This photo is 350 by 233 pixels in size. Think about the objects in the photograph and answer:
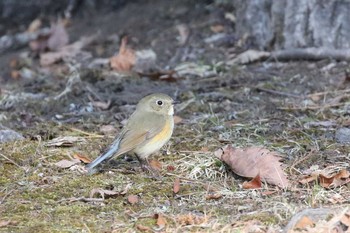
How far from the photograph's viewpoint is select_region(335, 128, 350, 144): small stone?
585cm

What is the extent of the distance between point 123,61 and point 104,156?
351 centimetres

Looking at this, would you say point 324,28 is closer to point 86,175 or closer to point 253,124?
point 253,124

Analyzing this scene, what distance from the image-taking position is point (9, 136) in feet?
20.1

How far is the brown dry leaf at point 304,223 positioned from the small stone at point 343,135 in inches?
66.3

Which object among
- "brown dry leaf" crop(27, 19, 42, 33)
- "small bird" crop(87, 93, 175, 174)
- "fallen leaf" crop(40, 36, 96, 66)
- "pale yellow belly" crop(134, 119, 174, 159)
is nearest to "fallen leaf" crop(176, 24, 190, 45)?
"fallen leaf" crop(40, 36, 96, 66)

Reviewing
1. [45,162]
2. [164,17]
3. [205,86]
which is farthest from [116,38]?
[45,162]

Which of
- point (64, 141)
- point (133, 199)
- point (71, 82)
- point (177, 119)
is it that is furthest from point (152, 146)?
point (71, 82)

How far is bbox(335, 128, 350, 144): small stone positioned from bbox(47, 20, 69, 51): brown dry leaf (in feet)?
16.2

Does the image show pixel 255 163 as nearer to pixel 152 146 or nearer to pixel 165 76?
pixel 152 146

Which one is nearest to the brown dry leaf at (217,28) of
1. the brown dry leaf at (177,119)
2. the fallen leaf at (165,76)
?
the fallen leaf at (165,76)

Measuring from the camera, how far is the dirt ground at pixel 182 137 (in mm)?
4543

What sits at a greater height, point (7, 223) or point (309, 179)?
point (7, 223)

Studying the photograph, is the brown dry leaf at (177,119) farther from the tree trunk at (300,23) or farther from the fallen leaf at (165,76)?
the tree trunk at (300,23)

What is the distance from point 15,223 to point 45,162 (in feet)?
3.57
